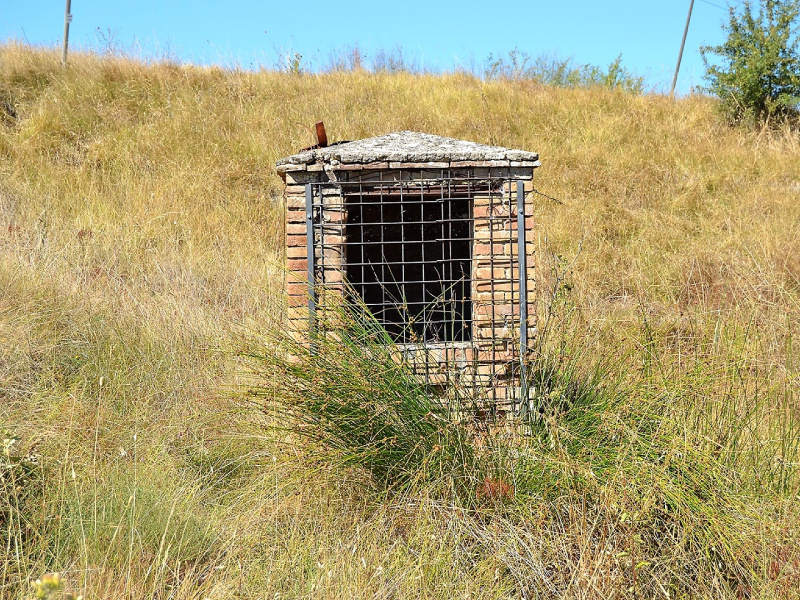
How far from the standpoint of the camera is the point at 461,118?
400 inches

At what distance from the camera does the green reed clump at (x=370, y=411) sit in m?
3.09

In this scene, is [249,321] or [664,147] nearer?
[249,321]

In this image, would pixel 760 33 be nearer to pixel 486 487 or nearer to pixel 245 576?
pixel 486 487

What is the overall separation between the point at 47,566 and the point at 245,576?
0.84 meters

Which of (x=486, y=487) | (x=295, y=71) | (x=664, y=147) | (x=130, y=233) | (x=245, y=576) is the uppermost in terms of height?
(x=295, y=71)

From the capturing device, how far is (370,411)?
10.3 ft

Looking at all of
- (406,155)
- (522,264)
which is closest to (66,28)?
(406,155)

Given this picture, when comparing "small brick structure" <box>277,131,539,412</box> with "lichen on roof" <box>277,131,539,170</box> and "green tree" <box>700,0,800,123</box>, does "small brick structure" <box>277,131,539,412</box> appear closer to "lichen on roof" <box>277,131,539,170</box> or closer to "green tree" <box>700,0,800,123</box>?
"lichen on roof" <box>277,131,539,170</box>

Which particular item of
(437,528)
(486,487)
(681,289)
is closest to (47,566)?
(437,528)

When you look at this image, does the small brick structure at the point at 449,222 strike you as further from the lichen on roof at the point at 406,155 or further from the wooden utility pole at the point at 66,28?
the wooden utility pole at the point at 66,28

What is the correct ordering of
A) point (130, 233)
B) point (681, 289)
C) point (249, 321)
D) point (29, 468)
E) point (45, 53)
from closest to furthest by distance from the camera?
point (29, 468) < point (249, 321) < point (681, 289) < point (130, 233) < point (45, 53)

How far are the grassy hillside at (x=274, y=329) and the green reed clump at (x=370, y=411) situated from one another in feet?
0.41

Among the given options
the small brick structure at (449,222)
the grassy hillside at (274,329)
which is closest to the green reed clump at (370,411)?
the grassy hillside at (274,329)

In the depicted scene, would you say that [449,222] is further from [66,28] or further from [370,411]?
[66,28]
